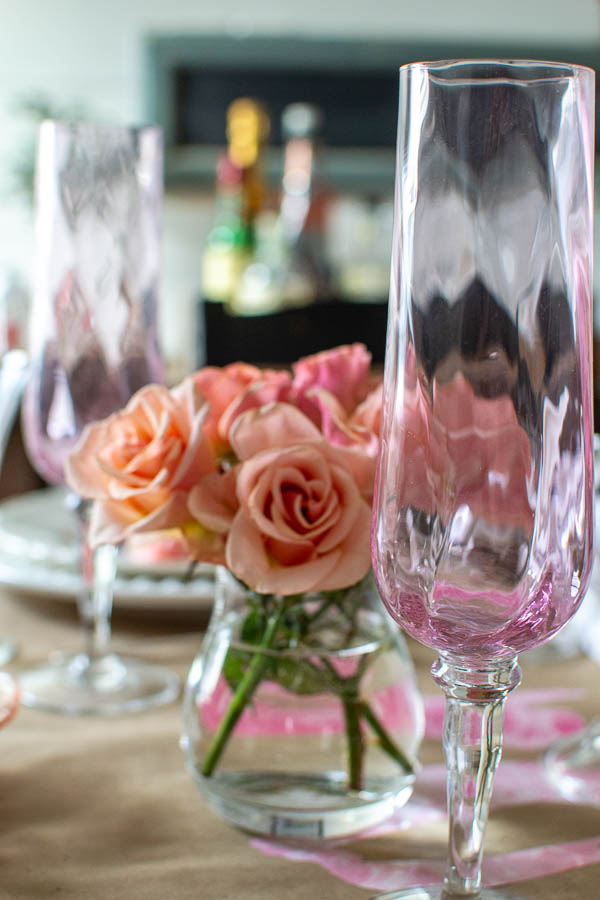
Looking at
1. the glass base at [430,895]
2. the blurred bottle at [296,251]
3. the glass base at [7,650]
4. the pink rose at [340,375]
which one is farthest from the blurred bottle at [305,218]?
the glass base at [430,895]

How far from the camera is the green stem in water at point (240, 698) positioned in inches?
18.1

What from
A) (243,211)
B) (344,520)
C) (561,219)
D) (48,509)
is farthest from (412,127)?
(243,211)

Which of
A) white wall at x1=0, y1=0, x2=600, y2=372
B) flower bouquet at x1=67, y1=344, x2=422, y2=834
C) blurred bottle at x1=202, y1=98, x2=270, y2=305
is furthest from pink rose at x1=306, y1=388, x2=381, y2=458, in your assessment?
white wall at x1=0, y1=0, x2=600, y2=372

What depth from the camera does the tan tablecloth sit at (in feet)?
1.35

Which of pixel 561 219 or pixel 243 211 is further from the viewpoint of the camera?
pixel 243 211

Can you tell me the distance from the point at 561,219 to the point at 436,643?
0.14 meters

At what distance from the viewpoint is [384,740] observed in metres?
0.47

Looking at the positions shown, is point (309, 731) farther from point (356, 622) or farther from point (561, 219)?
point (561, 219)

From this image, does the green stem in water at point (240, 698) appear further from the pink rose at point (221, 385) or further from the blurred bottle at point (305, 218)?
the blurred bottle at point (305, 218)

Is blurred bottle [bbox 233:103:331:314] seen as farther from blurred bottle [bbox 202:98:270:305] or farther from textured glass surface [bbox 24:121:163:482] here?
textured glass surface [bbox 24:121:163:482]

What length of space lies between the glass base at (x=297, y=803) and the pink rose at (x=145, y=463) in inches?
4.3

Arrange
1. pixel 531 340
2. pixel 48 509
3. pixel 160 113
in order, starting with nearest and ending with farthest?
pixel 531 340, pixel 48 509, pixel 160 113

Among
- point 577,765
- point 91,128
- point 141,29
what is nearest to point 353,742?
point 577,765

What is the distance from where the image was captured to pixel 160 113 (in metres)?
2.95
